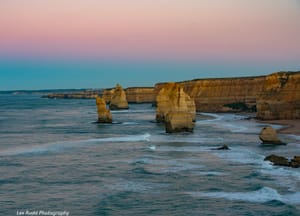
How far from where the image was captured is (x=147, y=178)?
2895cm

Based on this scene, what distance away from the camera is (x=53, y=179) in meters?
29.0

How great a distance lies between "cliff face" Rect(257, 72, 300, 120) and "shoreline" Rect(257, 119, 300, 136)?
216 centimetres

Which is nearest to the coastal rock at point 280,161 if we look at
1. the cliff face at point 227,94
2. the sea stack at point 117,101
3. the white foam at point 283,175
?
the white foam at point 283,175

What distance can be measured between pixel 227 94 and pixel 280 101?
1251 inches

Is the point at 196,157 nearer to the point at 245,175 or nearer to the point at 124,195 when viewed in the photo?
the point at 245,175

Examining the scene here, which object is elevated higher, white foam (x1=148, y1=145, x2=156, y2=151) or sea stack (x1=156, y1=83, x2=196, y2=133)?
sea stack (x1=156, y1=83, x2=196, y2=133)

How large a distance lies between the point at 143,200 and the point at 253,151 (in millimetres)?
17882

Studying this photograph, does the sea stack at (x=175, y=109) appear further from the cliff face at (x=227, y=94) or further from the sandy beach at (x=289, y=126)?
the cliff face at (x=227, y=94)

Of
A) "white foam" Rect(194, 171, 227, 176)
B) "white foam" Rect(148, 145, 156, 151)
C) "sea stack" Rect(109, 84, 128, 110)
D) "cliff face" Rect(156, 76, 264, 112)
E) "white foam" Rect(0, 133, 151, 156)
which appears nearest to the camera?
"white foam" Rect(194, 171, 227, 176)

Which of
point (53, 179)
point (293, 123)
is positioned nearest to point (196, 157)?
point (53, 179)

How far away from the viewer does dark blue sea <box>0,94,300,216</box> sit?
74.7 ft

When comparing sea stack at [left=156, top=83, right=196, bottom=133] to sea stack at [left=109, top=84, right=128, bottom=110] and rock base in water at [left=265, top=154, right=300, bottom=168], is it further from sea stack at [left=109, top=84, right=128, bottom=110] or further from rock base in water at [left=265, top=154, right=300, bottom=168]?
sea stack at [left=109, top=84, right=128, bottom=110]

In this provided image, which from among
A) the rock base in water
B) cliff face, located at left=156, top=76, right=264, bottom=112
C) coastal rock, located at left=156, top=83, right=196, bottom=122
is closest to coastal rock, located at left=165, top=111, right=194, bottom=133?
coastal rock, located at left=156, top=83, right=196, bottom=122

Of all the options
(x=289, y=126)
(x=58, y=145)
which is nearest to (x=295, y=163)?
(x=58, y=145)
